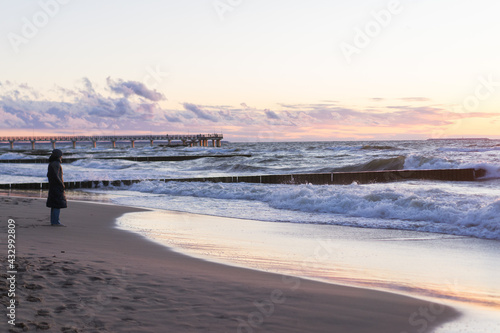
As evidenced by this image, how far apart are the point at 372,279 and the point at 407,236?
425cm

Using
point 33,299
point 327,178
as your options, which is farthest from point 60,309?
point 327,178

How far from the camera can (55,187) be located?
10227 millimetres

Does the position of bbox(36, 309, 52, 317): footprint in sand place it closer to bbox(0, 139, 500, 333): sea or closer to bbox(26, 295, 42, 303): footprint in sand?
bbox(26, 295, 42, 303): footprint in sand

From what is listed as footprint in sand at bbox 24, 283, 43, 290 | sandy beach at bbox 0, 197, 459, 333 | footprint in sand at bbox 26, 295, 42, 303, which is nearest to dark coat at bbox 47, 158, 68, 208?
sandy beach at bbox 0, 197, 459, 333

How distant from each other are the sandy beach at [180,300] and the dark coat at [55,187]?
308cm

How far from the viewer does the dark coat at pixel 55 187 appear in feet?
33.3

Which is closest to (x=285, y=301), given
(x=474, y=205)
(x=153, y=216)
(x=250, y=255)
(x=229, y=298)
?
(x=229, y=298)

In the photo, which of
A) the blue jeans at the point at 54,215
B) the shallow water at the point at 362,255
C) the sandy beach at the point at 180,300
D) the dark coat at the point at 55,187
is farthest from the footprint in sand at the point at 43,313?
the blue jeans at the point at 54,215

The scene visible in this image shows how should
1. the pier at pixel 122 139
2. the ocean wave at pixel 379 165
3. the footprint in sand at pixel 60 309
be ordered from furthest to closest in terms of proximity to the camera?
the pier at pixel 122 139, the ocean wave at pixel 379 165, the footprint in sand at pixel 60 309

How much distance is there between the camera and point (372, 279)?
20.4 feet

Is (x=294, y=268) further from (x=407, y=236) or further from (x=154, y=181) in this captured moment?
(x=154, y=181)

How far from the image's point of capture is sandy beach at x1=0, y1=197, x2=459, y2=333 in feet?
13.5

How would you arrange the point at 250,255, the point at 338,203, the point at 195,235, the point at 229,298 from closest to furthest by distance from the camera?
the point at 229,298 → the point at 250,255 → the point at 195,235 → the point at 338,203

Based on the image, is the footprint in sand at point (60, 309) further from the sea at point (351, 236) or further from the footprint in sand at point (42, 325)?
the sea at point (351, 236)
